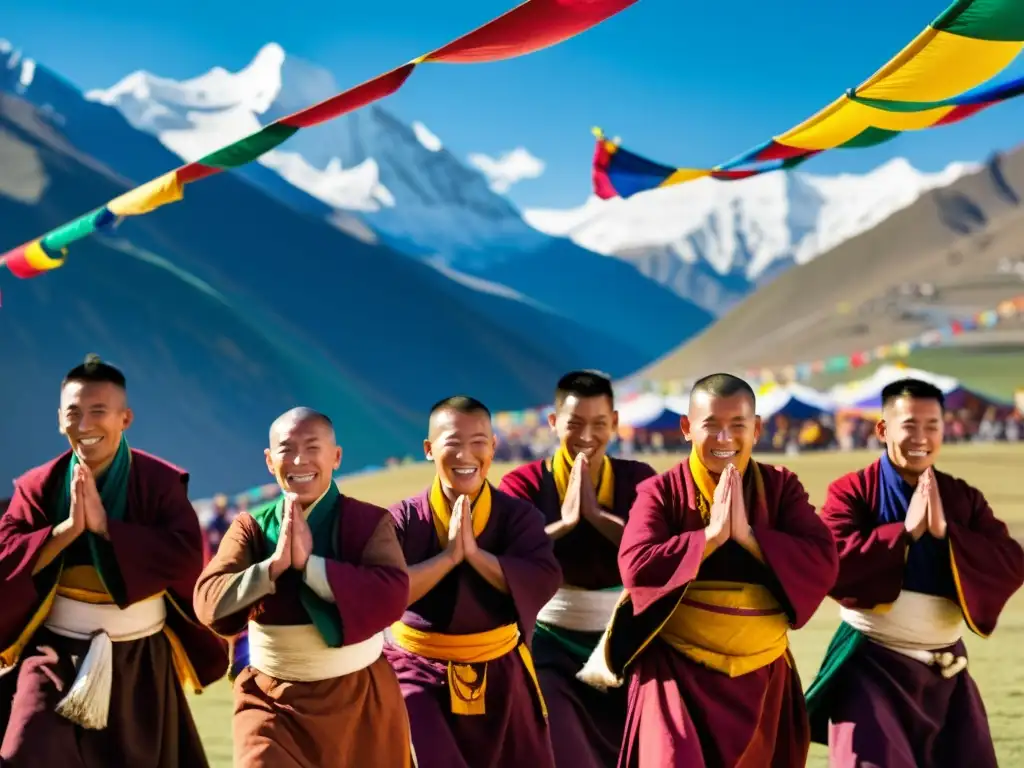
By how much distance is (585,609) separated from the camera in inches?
169

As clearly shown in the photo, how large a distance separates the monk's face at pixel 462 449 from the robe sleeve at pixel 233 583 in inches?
24.9

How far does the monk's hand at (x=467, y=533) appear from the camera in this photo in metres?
3.52

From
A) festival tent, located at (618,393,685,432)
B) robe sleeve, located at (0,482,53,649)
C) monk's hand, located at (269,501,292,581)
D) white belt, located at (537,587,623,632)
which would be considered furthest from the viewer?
festival tent, located at (618,393,685,432)

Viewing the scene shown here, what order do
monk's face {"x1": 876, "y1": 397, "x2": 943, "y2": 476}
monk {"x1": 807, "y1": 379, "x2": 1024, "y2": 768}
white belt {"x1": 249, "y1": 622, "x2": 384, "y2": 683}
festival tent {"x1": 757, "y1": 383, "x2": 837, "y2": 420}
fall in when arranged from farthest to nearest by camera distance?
festival tent {"x1": 757, "y1": 383, "x2": 837, "y2": 420} → monk's face {"x1": 876, "y1": 397, "x2": 943, "y2": 476} → monk {"x1": 807, "y1": 379, "x2": 1024, "y2": 768} → white belt {"x1": 249, "y1": 622, "x2": 384, "y2": 683}

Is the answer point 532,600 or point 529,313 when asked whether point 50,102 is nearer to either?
point 529,313

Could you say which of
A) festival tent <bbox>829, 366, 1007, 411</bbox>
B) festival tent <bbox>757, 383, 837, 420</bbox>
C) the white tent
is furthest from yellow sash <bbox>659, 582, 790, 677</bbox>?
festival tent <bbox>829, 366, 1007, 411</bbox>

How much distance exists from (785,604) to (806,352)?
4753cm

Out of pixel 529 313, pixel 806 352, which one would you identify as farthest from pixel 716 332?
pixel 806 352

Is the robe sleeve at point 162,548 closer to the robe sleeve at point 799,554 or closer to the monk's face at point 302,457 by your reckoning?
the monk's face at point 302,457

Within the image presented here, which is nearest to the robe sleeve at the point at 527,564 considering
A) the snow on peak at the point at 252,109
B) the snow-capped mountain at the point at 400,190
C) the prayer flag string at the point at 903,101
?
the prayer flag string at the point at 903,101

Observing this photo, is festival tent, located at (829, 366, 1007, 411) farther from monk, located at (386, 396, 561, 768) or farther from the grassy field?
monk, located at (386, 396, 561, 768)

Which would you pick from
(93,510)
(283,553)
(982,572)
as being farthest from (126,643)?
(982,572)

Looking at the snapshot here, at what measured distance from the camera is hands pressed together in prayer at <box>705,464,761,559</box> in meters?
3.34

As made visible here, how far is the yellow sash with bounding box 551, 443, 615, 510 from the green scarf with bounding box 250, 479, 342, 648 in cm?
122
